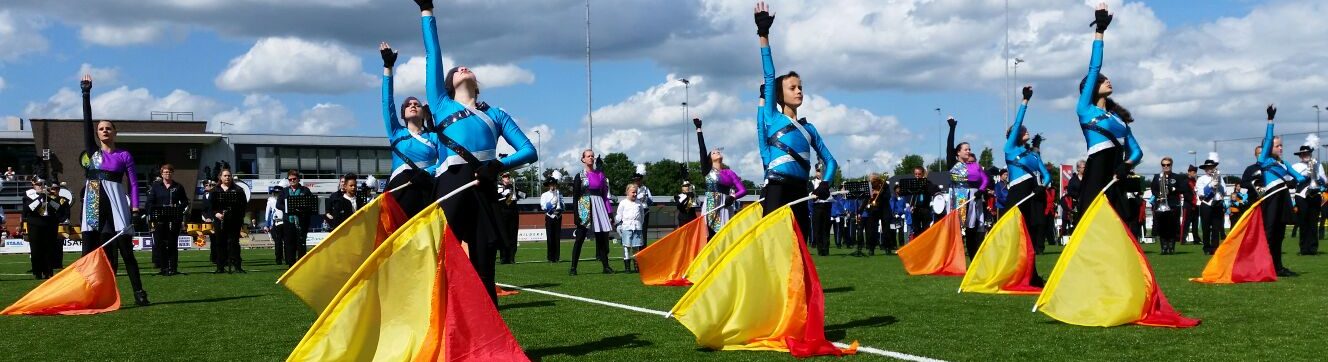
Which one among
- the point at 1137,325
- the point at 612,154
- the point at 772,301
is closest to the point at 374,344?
the point at 772,301

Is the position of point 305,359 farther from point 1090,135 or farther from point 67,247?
point 67,247

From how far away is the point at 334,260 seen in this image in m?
6.27

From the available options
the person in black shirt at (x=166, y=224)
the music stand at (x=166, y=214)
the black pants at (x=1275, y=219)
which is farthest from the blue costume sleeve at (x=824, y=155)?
the person in black shirt at (x=166, y=224)

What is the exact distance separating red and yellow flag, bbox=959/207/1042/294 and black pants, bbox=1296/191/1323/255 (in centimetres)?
874

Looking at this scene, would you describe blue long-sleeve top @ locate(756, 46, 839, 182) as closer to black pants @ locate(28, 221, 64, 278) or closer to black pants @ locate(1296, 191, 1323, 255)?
black pants @ locate(1296, 191, 1323, 255)

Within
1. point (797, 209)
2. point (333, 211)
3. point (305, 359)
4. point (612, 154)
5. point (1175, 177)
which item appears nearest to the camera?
point (305, 359)

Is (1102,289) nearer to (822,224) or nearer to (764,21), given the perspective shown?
(764,21)

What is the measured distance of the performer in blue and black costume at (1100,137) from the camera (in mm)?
9445

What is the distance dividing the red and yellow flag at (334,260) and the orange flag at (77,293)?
4817 mm

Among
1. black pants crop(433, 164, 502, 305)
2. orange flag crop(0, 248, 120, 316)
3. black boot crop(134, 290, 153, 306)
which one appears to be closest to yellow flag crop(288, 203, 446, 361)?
black pants crop(433, 164, 502, 305)

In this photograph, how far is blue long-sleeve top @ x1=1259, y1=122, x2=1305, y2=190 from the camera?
13531 mm

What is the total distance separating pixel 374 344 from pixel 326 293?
0.65 meters

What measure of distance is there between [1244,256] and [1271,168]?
→ 2696 mm

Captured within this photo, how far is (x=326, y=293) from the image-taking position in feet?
20.2
